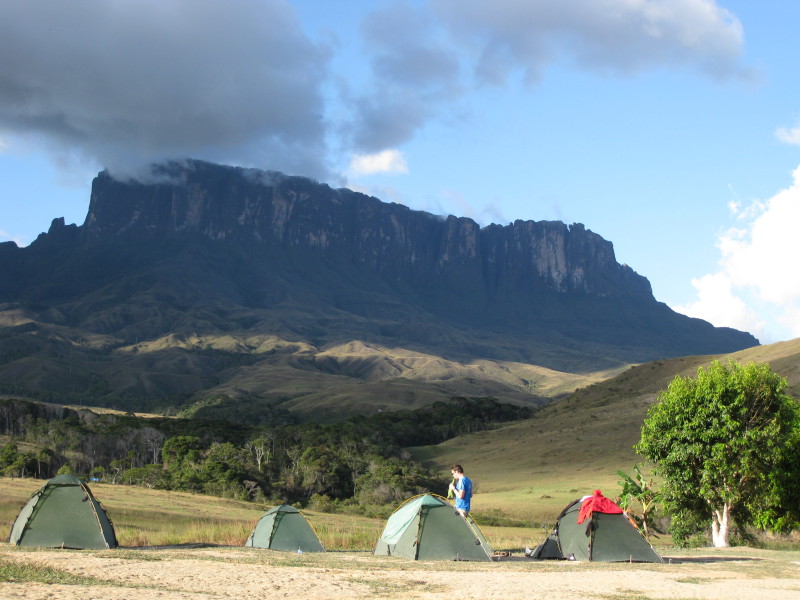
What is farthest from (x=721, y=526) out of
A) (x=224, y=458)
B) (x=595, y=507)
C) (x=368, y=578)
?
(x=224, y=458)

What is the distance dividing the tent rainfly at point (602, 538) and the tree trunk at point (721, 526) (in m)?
6.25

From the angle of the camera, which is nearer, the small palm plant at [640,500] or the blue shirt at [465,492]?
the blue shirt at [465,492]

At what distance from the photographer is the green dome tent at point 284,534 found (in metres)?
22.6

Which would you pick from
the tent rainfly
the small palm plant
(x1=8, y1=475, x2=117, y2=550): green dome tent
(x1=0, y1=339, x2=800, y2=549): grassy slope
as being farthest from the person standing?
the small palm plant

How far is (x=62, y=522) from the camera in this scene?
65.3 ft

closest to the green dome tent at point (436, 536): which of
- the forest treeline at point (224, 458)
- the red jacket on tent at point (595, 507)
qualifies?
the red jacket on tent at point (595, 507)

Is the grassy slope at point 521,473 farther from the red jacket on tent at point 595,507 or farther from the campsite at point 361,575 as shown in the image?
the campsite at point 361,575

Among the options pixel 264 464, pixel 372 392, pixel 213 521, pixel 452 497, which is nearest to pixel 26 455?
pixel 264 464

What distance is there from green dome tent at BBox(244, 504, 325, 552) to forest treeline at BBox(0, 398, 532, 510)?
28.6 metres

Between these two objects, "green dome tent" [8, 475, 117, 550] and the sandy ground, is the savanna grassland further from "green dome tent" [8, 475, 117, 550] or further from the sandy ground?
"green dome tent" [8, 475, 117, 550]

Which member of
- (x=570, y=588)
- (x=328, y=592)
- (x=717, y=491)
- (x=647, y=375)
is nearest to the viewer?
(x=328, y=592)

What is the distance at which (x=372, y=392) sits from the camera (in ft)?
498

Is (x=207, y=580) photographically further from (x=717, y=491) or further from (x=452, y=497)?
(x=717, y=491)

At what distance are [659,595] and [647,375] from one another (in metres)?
99.3
